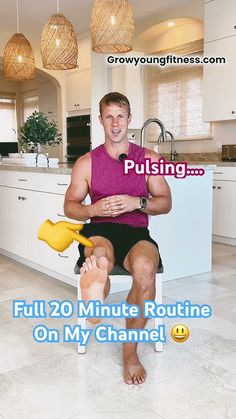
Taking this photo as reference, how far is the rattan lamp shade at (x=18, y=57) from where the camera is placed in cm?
388

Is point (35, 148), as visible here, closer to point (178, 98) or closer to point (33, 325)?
point (33, 325)

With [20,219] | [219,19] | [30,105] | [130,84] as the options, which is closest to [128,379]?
[20,219]

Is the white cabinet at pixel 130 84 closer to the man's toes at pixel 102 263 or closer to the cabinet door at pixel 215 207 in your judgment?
the cabinet door at pixel 215 207

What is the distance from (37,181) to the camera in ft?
10.6

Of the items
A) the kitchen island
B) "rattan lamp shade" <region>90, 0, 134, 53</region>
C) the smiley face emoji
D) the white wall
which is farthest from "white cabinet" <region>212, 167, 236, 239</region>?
the smiley face emoji

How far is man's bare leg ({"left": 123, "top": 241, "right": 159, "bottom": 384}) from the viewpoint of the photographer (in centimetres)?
179

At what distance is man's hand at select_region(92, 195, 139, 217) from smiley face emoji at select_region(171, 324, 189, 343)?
733mm

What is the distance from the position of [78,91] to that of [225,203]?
353cm

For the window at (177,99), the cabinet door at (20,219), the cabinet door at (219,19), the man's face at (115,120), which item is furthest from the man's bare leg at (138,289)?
the window at (177,99)

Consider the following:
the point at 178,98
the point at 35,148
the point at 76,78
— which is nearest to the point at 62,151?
the point at 76,78

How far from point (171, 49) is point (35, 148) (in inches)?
119

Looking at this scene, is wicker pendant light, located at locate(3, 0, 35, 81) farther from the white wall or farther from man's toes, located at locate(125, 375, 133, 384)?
man's toes, located at locate(125, 375, 133, 384)

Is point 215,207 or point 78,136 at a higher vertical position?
point 78,136

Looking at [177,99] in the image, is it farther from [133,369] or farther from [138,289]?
[133,369]
